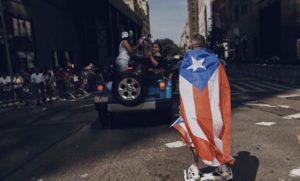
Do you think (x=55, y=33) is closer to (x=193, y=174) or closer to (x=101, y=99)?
(x=101, y=99)

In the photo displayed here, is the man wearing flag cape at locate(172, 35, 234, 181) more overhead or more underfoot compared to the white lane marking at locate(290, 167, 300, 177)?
more overhead

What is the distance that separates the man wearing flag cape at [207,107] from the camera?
399 centimetres

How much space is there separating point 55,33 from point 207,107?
25904 mm

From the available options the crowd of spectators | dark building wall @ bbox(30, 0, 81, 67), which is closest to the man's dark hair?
the crowd of spectators

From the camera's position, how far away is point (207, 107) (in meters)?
3.99

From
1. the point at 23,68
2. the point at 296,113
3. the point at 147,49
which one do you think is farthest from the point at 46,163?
the point at 23,68

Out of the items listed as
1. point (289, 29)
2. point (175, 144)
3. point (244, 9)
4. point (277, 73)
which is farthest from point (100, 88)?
point (244, 9)

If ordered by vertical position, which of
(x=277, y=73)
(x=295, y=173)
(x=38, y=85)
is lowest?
(x=295, y=173)

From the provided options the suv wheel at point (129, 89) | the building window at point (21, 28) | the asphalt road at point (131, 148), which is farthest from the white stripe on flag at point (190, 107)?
the building window at point (21, 28)

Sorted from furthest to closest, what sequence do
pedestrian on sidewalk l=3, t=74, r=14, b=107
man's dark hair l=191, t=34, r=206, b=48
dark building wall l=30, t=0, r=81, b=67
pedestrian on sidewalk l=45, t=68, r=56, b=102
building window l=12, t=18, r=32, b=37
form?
dark building wall l=30, t=0, r=81, b=67
building window l=12, t=18, r=32, b=37
pedestrian on sidewalk l=45, t=68, r=56, b=102
pedestrian on sidewalk l=3, t=74, r=14, b=107
man's dark hair l=191, t=34, r=206, b=48

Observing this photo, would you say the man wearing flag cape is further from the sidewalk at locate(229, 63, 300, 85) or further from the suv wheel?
the sidewalk at locate(229, 63, 300, 85)

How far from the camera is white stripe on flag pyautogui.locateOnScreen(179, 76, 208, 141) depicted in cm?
402

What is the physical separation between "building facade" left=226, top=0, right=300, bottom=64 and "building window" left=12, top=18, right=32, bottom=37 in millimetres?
20605

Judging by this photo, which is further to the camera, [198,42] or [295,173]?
[295,173]
